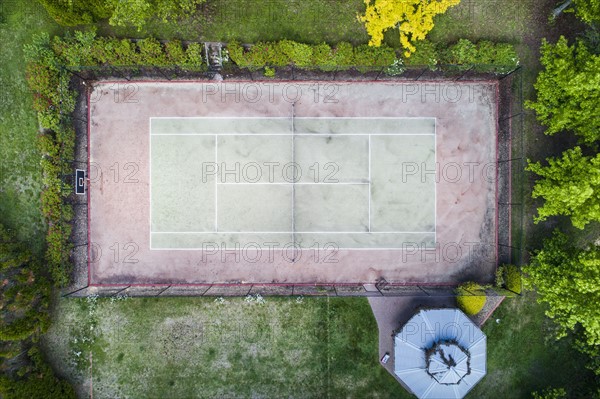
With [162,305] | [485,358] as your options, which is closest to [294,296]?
[162,305]

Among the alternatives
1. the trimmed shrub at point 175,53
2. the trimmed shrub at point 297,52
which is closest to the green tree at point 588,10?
the trimmed shrub at point 297,52

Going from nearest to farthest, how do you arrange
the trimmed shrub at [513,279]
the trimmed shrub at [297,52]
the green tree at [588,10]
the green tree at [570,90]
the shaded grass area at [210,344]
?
the green tree at [570,90]
the green tree at [588,10]
the trimmed shrub at [297,52]
the trimmed shrub at [513,279]
the shaded grass area at [210,344]

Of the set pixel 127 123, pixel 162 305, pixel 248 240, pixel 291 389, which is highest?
pixel 127 123

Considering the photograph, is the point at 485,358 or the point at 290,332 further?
the point at 290,332

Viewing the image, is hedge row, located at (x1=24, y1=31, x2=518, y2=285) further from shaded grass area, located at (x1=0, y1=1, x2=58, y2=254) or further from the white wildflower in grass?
the white wildflower in grass

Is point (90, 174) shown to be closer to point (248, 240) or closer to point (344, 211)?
point (248, 240)

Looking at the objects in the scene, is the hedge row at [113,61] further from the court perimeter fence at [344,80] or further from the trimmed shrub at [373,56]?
the court perimeter fence at [344,80]
